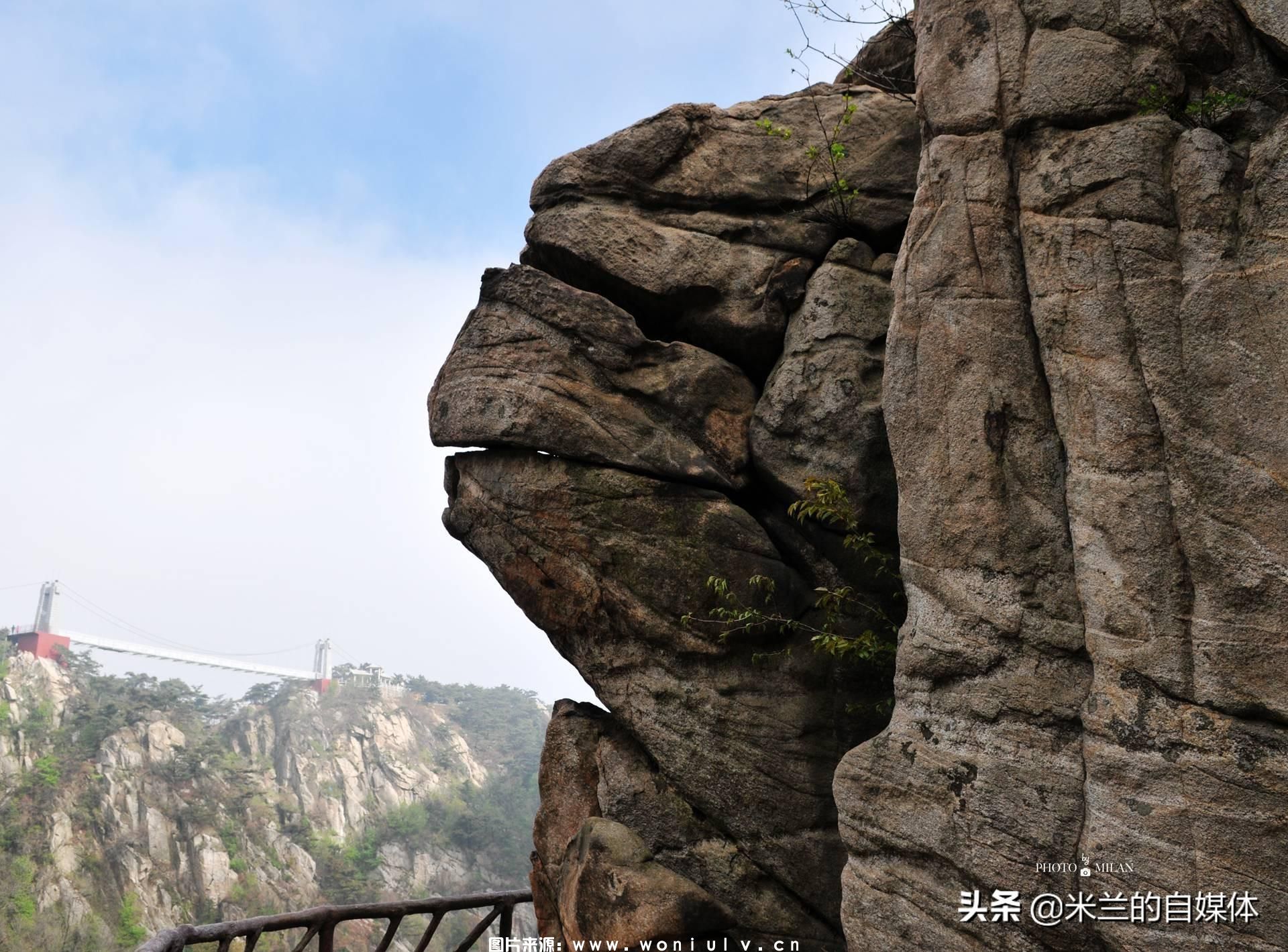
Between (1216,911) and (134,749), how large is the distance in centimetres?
4743

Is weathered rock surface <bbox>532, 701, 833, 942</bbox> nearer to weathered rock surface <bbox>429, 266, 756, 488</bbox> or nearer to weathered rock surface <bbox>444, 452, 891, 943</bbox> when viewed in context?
weathered rock surface <bbox>444, 452, 891, 943</bbox>

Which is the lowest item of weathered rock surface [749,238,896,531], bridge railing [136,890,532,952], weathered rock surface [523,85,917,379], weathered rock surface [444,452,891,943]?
bridge railing [136,890,532,952]

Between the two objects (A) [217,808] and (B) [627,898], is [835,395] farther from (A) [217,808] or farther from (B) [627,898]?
(A) [217,808]

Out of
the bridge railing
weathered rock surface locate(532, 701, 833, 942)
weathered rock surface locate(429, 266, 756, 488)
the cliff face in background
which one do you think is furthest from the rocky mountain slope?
the cliff face in background

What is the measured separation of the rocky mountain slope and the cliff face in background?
1422 inches

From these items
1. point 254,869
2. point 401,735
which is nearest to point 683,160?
point 254,869

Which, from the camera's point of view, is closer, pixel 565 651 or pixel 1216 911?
pixel 1216 911

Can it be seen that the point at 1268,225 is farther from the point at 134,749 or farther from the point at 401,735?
the point at 401,735

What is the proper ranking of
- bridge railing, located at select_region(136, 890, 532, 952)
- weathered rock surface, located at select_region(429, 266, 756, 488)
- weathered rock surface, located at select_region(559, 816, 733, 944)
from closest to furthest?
bridge railing, located at select_region(136, 890, 532, 952), weathered rock surface, located at select_region(559, 816, 733, 944), weathered rock surface, located at select_region(429, 266, 756, 488)

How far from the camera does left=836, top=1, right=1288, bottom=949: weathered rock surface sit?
5.30 meters

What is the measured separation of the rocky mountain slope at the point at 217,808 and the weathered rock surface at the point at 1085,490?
38646mm

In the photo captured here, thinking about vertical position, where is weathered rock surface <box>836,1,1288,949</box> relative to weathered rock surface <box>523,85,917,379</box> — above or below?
below

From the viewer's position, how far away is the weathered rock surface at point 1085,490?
530cm

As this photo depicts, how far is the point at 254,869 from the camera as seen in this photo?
41.5 meters
